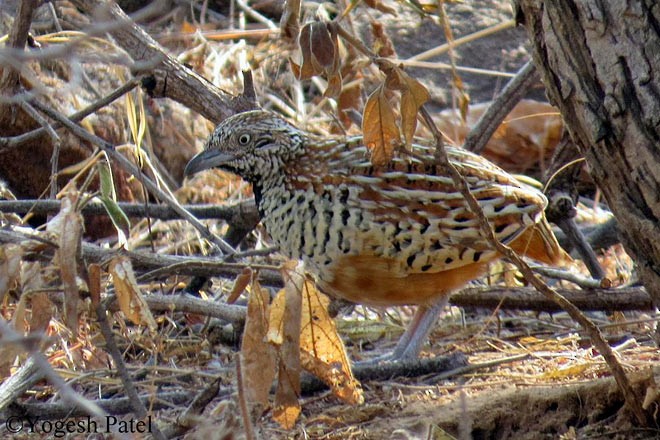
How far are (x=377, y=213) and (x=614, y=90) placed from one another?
1324 millimetres

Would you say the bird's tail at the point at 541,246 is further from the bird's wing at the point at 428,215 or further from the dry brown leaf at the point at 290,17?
the dry brown leaf at the point at 290,17

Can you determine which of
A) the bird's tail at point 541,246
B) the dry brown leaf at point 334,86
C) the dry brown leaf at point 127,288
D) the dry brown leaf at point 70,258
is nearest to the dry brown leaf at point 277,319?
the dry brown leaf at point 127,288

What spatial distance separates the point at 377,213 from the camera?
414 cm

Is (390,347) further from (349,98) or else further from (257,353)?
(257,353)

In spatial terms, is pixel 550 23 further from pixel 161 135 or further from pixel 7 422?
pixel 161 135

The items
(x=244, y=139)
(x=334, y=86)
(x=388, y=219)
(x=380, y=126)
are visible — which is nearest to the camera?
(x=380, y=126)

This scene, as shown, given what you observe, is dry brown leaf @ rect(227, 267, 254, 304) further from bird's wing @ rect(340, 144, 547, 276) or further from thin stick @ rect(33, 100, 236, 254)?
thin stick @ rect(33, 100, 236, 254)

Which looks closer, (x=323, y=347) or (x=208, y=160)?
(x=323, y=347)

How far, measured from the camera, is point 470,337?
486 centimetres

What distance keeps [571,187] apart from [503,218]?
1.26 metres

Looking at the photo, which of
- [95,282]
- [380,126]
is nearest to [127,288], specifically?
[95,282]

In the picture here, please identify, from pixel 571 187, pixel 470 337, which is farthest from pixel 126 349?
pixel 571 187

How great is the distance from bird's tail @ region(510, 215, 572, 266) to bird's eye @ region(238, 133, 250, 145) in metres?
1.21

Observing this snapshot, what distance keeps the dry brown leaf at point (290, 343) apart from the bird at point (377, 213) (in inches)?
49.2
